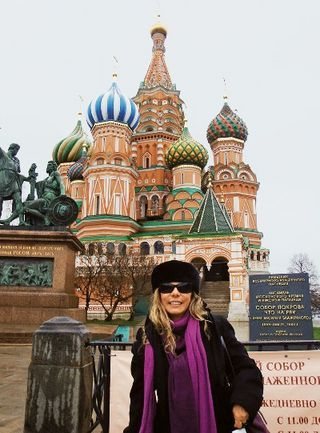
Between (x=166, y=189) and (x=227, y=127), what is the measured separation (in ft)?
34.8

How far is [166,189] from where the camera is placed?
41.5m

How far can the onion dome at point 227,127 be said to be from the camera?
4469 centimetres

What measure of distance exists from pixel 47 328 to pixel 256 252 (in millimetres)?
38165

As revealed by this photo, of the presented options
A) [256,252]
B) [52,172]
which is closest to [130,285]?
[52,172]

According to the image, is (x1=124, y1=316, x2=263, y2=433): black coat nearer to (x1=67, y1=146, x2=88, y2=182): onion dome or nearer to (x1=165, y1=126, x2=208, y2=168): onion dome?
(x1=165, y1=126, x2=208, y2=168): onion dome

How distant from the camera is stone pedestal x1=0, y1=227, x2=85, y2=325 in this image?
11562 millimetres

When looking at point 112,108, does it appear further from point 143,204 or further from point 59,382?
point 59,382

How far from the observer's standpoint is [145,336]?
2.54 m

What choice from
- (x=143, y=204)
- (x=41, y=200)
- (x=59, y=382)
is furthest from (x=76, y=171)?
(x=59, y=382)

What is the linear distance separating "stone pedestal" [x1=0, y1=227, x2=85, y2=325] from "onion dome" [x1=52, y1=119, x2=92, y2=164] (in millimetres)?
38251

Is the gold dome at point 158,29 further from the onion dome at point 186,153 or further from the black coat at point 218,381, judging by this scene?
the black coat at point 218,381

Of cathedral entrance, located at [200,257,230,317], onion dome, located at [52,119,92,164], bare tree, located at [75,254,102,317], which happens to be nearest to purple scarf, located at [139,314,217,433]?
cathedral entrance, located at [200,257,230,317]

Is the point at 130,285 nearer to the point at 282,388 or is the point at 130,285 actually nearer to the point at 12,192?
the point at 12,192

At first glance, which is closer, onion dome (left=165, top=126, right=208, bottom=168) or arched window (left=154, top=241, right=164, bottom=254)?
arched window (left=154, top=241, right=164, bottom=254)
